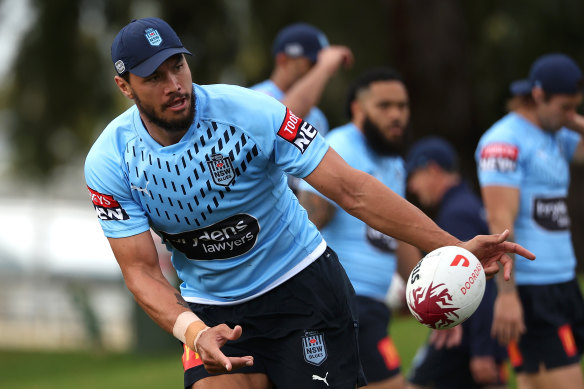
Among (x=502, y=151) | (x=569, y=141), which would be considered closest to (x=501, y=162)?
(x=502, y=151)

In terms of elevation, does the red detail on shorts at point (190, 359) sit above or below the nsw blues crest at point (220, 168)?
below

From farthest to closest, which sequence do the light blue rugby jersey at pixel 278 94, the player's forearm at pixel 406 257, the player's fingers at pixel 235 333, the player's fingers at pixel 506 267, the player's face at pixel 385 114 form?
the light blue rugby jersey at pixel 278 94, the player's forearm at pixel 406 257, the player's face at pixel 385 114, the player's fingers at pixel 506 267, the player's fingers at pixel 235 333

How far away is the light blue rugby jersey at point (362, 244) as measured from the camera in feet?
21.4

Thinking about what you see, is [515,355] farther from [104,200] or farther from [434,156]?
[104,200]

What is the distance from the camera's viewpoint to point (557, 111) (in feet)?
21.3

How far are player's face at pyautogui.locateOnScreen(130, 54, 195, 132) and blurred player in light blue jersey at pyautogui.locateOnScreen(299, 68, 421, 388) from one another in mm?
2108

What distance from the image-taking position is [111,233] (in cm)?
452

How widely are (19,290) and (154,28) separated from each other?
26.8 m

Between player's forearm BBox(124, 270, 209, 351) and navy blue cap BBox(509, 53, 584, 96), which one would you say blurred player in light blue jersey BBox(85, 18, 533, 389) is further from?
navy blue cap BBox(509, 53, 584, 96)

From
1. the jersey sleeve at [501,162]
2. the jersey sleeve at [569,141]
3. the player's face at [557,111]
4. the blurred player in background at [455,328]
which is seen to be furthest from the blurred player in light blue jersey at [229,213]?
the blurred player in background at [455,328]

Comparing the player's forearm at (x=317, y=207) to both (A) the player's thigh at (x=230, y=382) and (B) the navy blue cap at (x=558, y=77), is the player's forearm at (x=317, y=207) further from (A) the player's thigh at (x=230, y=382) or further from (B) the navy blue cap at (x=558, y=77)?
(A) the player's thigh at (x=230, y=382)

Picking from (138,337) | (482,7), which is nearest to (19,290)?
(138,337)

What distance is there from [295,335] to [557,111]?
2.83 meters

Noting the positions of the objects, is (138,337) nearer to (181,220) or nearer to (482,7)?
(482,7)
